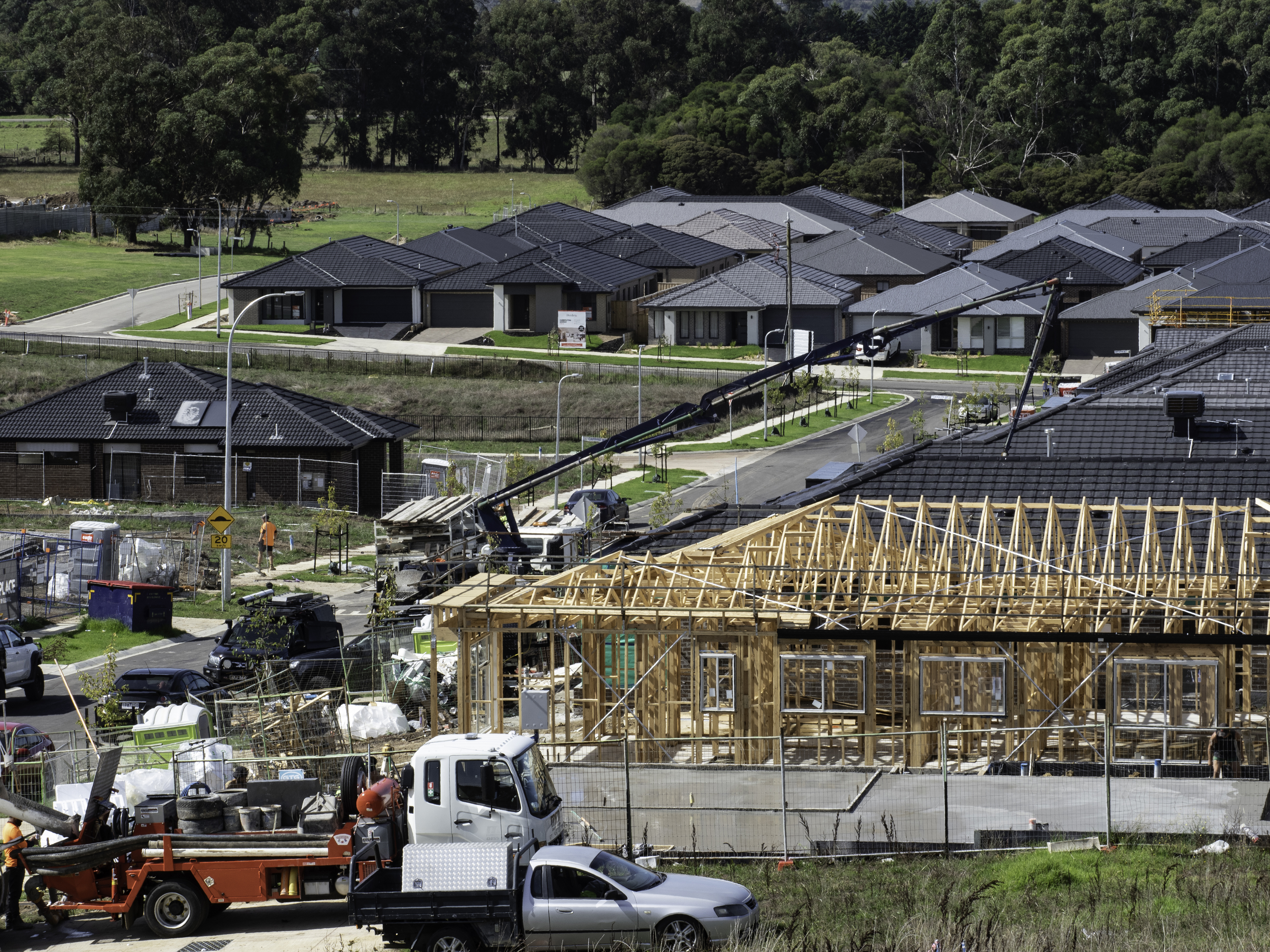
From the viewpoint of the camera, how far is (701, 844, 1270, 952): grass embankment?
16.9m

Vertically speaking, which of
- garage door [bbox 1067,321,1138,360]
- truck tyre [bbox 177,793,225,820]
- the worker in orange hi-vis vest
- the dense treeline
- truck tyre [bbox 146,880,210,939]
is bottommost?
truck tyre [bbox 146,880,210,939]

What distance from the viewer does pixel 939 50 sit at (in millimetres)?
170000

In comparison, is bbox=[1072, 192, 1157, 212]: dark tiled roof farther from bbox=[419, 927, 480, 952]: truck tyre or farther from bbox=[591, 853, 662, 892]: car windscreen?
bbox=[419, 927, 480, 952]: truck tyre

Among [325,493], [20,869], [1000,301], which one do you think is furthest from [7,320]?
[20,869]

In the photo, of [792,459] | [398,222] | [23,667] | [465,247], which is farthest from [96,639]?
[398,222]

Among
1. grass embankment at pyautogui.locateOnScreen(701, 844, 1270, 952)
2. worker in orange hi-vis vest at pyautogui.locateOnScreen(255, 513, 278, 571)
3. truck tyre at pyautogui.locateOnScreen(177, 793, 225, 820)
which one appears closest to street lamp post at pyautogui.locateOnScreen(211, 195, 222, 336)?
worker in orange hi-vis vest at pyautogui.locateOnScreen(255, 513, 278, 571)

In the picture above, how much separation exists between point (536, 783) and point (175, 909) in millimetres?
4634

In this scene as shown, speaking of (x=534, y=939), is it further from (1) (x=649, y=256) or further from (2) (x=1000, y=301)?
(1) (x=649, y=256)

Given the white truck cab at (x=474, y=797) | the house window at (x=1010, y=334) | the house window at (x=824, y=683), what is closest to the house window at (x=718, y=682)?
the house window at (x=824, y=683)

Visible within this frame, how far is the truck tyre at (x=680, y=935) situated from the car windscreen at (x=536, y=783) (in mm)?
2822

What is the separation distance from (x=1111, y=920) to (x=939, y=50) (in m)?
162

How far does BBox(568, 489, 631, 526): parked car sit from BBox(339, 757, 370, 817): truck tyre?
29624 millimetres

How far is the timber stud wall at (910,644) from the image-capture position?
2727cm

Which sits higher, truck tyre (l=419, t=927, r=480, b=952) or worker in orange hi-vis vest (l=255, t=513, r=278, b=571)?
worker in orange hi-vis vest (l=255, t=513, r=278, b=571)
